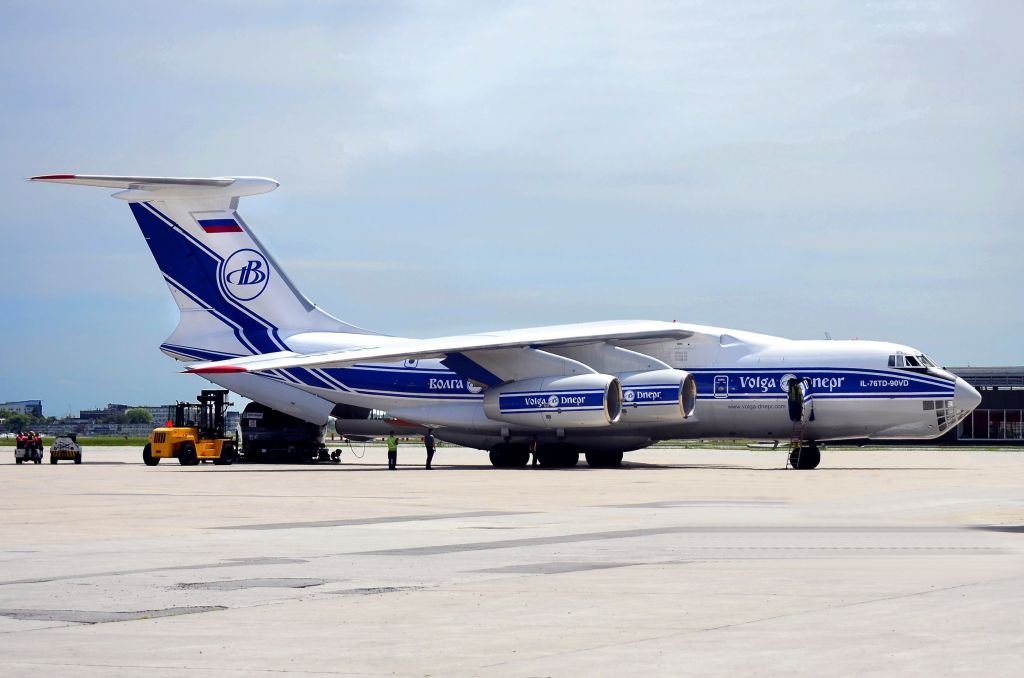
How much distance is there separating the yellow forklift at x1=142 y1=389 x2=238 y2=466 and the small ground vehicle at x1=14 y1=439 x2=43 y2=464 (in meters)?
5.25

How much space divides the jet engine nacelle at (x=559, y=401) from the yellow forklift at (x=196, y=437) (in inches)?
354

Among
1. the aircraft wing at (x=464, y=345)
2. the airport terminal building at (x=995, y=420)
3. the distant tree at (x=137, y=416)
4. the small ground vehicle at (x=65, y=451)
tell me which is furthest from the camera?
the distant tree at (x=137, y=416)

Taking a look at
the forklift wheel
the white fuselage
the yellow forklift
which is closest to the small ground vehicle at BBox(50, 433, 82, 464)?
the yellow forklift

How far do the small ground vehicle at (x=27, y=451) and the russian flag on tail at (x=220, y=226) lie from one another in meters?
9.13

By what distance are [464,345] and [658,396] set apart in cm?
541

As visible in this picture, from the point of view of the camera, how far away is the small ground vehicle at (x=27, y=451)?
141 ft

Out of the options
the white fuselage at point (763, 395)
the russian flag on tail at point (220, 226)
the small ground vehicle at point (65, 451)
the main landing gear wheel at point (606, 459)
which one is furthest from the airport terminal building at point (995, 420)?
the small ground vehicle at point (65, 451)

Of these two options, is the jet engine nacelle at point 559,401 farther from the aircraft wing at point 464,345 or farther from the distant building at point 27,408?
the distant building at point 27,408

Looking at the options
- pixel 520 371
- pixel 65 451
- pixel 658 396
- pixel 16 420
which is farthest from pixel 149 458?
pixel 16 420

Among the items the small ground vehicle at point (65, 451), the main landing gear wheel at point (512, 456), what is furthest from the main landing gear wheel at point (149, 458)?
A: the main landing gear wheel at point (512, 456)

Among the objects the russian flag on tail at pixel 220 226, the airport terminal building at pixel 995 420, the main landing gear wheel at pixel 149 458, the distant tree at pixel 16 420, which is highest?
the russian flag on tail at pixel 220 226

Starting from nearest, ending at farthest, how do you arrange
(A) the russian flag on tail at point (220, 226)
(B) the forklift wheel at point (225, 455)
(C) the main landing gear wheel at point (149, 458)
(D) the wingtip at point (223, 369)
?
1. (D) the wingtip at point (223, 369)
2. (C) the main landing gear wheel at point (149, 458)
3. (B) the forklift wheel at point (225, 455)
4. (A) the russian flag on tail at point (220, 226)

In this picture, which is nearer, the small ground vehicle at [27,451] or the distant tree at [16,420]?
the small ground vehicle at [27,451]

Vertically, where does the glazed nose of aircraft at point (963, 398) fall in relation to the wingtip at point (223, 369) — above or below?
below
